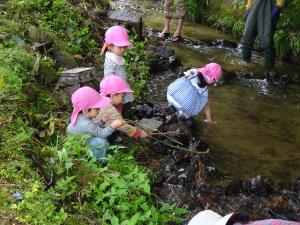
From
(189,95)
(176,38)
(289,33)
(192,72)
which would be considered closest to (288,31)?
(289,33)

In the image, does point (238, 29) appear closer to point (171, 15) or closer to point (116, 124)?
point (171, 15)

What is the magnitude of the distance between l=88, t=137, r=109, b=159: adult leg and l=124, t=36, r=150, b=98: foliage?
2607 millimetres

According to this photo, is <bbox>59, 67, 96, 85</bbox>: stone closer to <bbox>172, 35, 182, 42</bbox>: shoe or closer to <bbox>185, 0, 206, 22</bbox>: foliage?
<bbox>172, 35, 182, 42</bbox>: shoe

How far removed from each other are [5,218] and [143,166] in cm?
234

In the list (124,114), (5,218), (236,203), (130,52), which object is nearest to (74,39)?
(130,52)

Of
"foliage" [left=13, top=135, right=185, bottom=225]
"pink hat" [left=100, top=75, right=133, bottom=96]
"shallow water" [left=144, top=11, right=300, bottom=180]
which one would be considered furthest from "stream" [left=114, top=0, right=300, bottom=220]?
"pink hat" [left=100, top=75, right=133, bottom=96]

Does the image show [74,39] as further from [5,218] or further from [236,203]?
[5,218]

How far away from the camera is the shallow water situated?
6012 mm

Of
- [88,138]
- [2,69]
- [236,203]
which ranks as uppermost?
[2,69]

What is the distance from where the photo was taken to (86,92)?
475 centimetres

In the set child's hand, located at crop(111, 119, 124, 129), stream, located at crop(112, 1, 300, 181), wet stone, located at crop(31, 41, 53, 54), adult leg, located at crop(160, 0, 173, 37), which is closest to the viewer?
Answer: child's hand, located at crop(111, 119, 124, 129)

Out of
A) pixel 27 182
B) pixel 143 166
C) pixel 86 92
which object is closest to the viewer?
pixel 27 182

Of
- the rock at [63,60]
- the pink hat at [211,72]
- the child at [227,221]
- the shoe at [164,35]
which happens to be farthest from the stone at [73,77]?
the shoe at [164,35]

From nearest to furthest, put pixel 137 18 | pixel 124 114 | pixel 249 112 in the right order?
pixel 124 114 → pixel 249 112 → pixel 137 18
